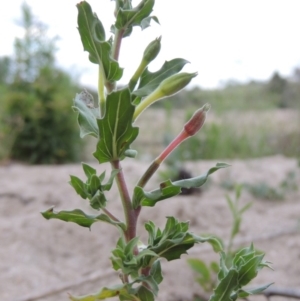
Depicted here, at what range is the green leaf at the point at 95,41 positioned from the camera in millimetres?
735

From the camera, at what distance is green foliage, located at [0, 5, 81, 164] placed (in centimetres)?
636

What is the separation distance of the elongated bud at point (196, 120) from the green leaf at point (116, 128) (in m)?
0.09

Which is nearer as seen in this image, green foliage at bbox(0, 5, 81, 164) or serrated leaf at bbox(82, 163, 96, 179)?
serrated leaf at bbox(82, 163, 96, 179)

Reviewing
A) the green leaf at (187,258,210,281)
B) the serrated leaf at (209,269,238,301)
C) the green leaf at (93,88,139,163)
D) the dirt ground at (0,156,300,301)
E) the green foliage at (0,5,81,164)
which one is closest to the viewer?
the green leaf at (93,88,139,163)

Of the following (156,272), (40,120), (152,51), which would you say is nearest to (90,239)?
(156,272)

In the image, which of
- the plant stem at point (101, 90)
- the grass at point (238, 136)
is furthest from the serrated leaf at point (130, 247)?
the grass at point (238, 136)

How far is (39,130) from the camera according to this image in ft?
21.0

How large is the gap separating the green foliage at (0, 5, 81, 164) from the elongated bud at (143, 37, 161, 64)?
18.6 feet

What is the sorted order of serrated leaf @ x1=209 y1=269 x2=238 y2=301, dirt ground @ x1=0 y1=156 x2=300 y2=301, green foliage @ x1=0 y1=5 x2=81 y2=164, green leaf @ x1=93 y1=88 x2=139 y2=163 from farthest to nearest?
green foliage @ x1=0 y1=5 x2=81 y2=164, dirt ground @ x1=0 y1=156 x2=300 y2=301, serrated leaf @ x1=209 y1=269 x2=238 y2=301, green leaf @ x1=93 y1=88 x2=139 y2=163

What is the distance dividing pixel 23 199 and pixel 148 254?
276 cm

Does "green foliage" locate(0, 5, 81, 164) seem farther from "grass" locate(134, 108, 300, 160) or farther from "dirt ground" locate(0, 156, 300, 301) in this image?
"dirt ground" locate(0, 156, 300, 301)

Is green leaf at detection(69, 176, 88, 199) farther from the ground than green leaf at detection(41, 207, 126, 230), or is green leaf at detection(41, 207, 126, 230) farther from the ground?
green leaf at detection(69, 176, 88, 199)

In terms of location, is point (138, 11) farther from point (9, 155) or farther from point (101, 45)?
point (9, 155)

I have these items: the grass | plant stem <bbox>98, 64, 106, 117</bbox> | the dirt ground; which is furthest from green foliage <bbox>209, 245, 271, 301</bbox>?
the grass
